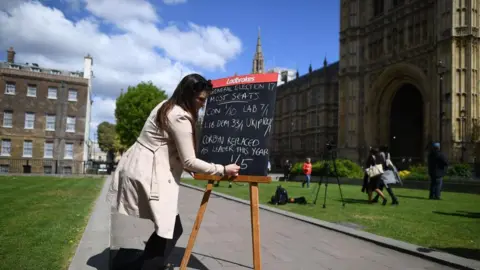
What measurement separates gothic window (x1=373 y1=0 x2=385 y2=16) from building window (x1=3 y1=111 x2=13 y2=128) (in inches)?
1574

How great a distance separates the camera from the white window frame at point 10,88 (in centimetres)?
3641

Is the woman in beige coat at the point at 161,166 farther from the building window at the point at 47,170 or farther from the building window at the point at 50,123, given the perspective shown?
the building window at the point at 50,123

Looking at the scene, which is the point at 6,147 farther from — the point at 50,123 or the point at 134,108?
the point at 134,108

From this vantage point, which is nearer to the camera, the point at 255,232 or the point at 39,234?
the point at 255,232

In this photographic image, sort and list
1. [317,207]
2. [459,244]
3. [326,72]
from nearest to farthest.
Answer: [459,244], [317,207], [326,72]

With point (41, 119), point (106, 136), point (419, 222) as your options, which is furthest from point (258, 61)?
point (419, 222)

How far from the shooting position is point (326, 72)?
6022 cm

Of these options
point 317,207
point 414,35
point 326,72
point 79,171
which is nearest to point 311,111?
point 326,72

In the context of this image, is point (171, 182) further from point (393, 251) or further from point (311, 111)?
point (311, 111)

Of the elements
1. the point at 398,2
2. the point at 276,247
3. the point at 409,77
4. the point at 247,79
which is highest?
the point at 398,2

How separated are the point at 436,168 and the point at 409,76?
24.9 m

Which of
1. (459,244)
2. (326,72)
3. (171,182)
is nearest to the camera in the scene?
(171,182)

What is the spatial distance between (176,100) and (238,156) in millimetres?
1059

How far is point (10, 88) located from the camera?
36.7 m
